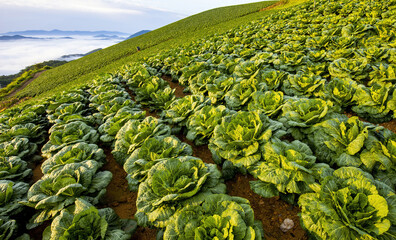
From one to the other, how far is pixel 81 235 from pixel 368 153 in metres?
4.74

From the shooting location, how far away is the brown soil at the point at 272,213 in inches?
114

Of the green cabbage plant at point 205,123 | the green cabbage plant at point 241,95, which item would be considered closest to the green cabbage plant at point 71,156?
the green cabbage plant at point 205,123

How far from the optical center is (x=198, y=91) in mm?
7336

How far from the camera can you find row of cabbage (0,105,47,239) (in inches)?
125

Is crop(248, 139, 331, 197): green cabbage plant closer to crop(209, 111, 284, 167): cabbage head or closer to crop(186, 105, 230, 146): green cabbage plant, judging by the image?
crop(209, 111, 284, 167): cabbage head

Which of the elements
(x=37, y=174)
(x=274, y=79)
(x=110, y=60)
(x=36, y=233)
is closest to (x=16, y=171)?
(x=37, y=174)

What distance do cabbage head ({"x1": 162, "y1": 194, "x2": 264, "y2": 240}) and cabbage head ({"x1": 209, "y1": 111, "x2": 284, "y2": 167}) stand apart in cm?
101

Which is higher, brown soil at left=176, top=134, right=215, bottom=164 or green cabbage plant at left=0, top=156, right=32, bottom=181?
green cabbage plant at left=0, top=156, right=32, bottom=181

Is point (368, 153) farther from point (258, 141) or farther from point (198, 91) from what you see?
point (198, 91)

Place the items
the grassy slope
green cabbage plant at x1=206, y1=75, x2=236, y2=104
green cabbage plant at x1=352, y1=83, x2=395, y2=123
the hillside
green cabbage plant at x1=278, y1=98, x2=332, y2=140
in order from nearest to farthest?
1. green cabbage plant at x1=278, y1=98, x2=332, y2=140
2. green cabbage plant at x1=352, y1=83, x2=395, y2=123
3. green cabbage plant at x1=206, y1=75, x2=236, y2=104
4. the grassy slope
5. the hillside

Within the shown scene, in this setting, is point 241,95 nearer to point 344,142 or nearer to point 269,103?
point 269,103

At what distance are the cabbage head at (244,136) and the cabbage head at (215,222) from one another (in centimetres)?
101

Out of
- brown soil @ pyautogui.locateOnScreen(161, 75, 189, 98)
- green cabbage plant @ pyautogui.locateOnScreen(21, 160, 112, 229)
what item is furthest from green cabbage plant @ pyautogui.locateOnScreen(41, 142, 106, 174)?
brown soil @ pyautogui.locateOnScreen(161, 75, 189, 98)

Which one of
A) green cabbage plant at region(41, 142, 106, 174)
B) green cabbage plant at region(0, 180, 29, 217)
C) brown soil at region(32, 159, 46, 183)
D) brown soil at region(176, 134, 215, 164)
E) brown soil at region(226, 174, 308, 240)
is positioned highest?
green cabbage plant at region(41, 142, 106, 174)
